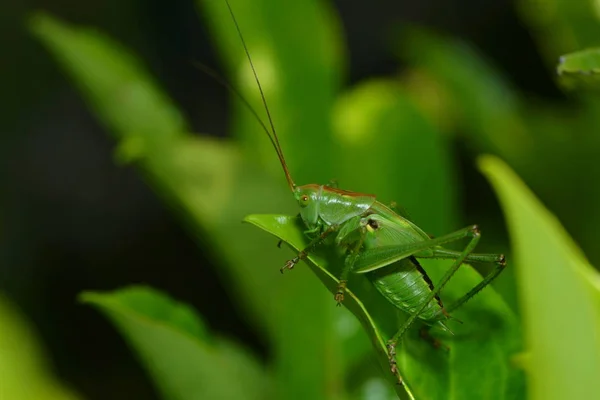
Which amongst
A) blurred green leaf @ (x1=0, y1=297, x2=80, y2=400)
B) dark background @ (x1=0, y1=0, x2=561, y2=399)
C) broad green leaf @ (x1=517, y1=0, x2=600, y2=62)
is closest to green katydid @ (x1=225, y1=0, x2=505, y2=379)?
blurred green leaf @ (x1=0, y1=297, x2=80, y2=400)

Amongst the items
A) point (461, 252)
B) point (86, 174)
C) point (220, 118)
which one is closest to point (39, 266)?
point (86, 174)

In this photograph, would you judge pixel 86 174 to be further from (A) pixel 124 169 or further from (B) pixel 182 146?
(B) pixel 182 146

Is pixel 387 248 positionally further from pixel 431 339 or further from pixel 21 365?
pixel 21 365

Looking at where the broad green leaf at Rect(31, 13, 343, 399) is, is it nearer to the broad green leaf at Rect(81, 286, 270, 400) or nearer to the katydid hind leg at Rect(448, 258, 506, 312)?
the broad green leaf at Rect(81, 286, 270, 400)

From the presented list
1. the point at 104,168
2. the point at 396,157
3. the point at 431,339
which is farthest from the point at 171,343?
the point at 104,168

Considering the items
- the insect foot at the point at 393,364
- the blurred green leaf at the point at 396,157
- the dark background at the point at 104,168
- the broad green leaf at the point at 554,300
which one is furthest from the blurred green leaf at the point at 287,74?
the dark background at the point at 104,168

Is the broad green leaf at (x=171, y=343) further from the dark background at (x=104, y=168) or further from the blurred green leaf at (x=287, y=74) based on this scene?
the dark background at (x=104, y=168)
